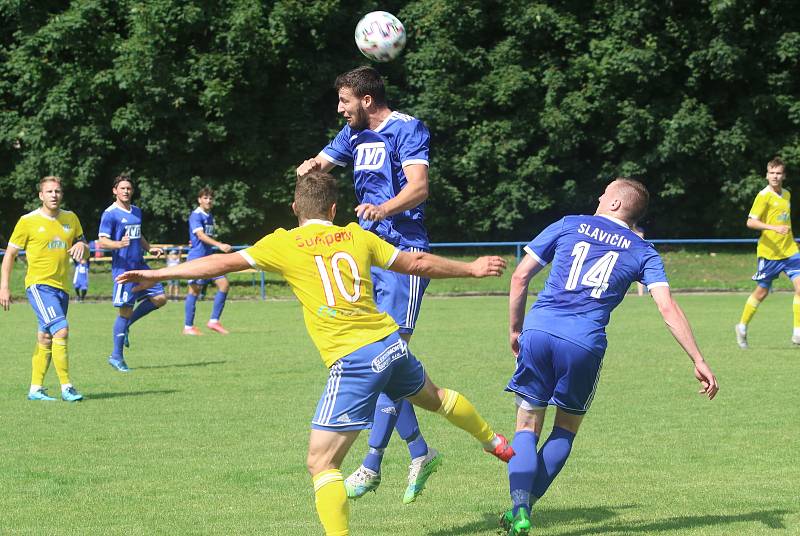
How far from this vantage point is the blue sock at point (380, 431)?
20.2ft

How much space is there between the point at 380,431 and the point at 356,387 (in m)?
1.21

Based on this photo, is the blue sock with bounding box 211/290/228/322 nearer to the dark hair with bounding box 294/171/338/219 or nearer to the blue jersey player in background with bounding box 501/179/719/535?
the blue jersey player in background with bounding box 501/179/719/535

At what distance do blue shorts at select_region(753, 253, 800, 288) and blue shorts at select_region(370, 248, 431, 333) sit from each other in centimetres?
904

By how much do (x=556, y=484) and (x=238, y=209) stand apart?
84.0 ft

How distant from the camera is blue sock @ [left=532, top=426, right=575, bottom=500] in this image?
568 centimetres

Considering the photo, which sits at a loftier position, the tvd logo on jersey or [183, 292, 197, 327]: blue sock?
the tvd logo on jersey

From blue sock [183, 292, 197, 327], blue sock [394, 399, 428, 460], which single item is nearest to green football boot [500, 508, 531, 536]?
blue sock [394, 399, 428, 460]

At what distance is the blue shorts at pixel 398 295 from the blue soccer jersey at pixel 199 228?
35.0 ft

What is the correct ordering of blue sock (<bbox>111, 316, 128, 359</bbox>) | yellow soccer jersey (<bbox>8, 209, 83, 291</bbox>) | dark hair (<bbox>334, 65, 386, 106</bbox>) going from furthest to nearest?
1. blue sock (<bbox>111, 316, 128, 359</bbox>)
2. yellow soccer jersey (<bbox>8, 209, 83, 291</bbox>)
3. dark hair (<bbox>334, 65, 386, 106</bbox>)

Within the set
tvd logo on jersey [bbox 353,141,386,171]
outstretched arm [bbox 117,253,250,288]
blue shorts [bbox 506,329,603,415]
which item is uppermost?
tvd logo on jersey [bbox 353,141,386,171]

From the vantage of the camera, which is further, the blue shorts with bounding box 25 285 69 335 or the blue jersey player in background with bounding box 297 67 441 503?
the blue shorts with bounding box 25 285 69 335

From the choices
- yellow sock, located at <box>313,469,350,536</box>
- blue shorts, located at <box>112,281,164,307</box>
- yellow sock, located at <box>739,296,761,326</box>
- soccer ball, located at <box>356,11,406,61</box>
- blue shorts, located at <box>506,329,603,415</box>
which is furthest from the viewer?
yellow sock, located at <box>739,296,761,326</box>

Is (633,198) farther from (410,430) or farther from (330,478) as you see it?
(330,478)

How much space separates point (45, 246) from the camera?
34.6 feet
